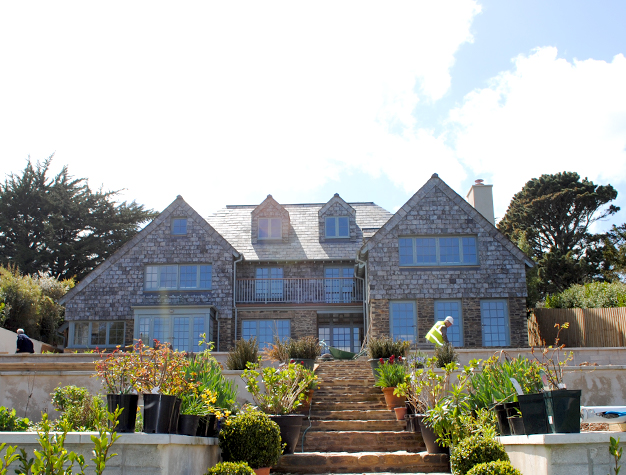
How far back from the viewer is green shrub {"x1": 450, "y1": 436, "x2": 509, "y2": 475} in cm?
741

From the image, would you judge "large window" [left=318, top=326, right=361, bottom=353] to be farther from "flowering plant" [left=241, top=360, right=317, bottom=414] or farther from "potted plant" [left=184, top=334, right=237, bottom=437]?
"flowering plant" [left=241, top=360, right=317, bottom=414]

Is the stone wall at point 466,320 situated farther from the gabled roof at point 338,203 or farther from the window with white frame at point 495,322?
the gabled roof at point 338,203

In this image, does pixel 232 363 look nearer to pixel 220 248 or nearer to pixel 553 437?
pixel 553 437

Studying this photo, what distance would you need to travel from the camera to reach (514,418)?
301 inches

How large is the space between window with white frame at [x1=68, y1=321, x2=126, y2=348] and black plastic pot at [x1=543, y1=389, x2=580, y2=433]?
20.4 m

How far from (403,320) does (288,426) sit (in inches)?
530

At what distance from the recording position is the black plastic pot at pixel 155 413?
680 cm

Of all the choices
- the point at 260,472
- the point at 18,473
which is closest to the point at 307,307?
the point at 260,472

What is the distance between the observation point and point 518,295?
71.9 ft

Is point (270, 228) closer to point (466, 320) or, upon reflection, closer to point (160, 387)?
point (466, 320)

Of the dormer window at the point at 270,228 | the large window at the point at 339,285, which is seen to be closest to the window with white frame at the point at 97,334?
the dormer window at the point at 270,228

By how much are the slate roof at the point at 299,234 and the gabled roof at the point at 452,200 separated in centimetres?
344

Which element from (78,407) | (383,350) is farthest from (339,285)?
(78,407)

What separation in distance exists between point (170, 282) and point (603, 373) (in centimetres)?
1728
